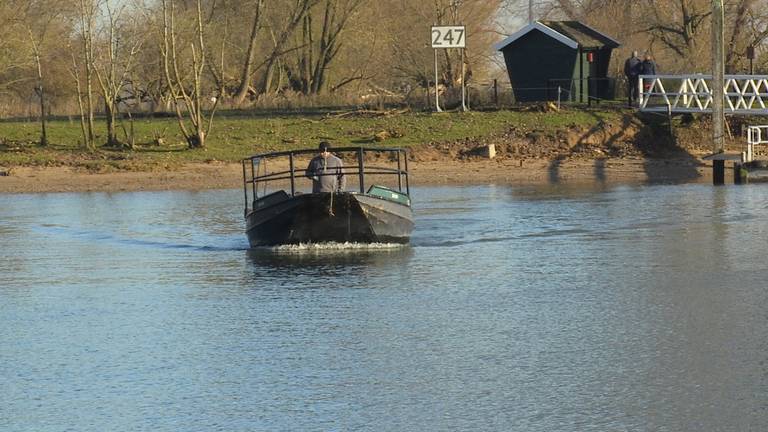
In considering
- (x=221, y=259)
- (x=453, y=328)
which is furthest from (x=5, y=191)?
(x=453, y=328)

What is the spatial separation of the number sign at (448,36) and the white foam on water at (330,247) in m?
21.0

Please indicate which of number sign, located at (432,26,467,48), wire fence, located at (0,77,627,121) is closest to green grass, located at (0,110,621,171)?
wire fence, located at (0,77,627,121)

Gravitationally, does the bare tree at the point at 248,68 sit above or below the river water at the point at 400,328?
above

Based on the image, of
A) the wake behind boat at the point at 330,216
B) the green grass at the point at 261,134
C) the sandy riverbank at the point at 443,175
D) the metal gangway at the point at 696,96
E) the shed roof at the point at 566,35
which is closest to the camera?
the wake behind boat at the point at 330,216

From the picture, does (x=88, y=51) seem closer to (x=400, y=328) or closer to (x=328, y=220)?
(x=328, y=220)

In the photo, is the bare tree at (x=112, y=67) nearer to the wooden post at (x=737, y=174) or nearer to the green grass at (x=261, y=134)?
Answer: the green grass at (x=261, y=134)

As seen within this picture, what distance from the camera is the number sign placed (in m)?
44.4

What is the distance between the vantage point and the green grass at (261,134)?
133 ft

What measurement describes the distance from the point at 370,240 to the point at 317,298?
5837 mm

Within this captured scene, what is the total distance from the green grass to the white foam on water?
638 inches

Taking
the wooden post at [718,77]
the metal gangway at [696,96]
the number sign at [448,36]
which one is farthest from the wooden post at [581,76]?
the wooden post at [718,77]

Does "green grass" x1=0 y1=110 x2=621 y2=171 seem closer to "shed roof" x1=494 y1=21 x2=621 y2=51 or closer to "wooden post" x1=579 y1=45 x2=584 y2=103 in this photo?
"wooden post" x1=579 y1=45 x2=584 y2=103

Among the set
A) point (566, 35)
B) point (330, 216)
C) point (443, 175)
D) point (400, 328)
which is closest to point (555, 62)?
point (566, 35)

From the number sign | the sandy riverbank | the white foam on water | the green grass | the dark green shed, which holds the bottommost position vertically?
the white foam on water
